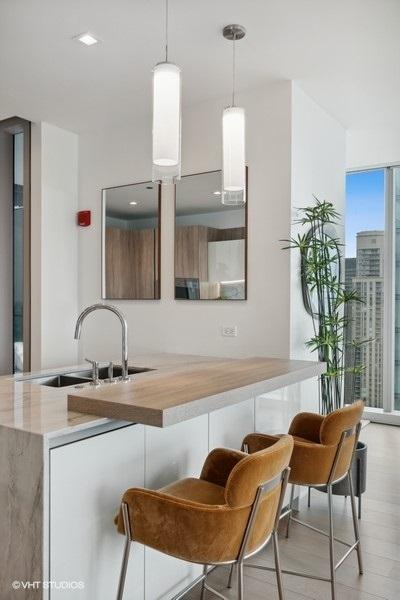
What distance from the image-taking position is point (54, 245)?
15.2 feet

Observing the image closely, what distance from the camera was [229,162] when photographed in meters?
2.69

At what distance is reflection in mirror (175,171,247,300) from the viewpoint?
3816 millimetres

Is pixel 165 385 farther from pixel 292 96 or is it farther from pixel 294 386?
pixel 292 96

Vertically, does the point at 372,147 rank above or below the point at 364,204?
above

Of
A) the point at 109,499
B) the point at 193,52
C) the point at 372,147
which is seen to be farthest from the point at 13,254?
the point at 372,147

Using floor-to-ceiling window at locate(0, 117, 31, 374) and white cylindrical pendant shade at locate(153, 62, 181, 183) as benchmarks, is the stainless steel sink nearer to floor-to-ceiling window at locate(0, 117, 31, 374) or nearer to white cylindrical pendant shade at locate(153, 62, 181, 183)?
white cylindrical pendant shade at locate(153, 62, 181, 183)

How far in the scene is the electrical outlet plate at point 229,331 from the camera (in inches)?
151

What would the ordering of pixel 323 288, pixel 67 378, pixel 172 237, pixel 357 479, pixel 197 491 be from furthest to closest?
pixel 172 237 → pixel 323 288 → pixel 357 479 → pixel 67 378 → pixel 197 491

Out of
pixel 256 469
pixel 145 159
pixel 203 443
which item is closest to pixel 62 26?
pixel 145 159

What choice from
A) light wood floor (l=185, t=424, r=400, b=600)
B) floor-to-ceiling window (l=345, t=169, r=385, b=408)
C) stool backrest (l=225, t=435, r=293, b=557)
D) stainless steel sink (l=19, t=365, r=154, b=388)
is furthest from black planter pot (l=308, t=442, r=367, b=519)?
floor-to-ceiling window (l=345, t=169, r=385, b=408)

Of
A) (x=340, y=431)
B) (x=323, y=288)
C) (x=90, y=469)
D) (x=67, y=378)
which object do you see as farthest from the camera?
(x=323, y=288)

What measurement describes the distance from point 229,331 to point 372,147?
2699mm

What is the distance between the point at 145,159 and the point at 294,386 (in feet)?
7.66

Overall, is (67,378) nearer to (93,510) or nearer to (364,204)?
Result: (93,510)
